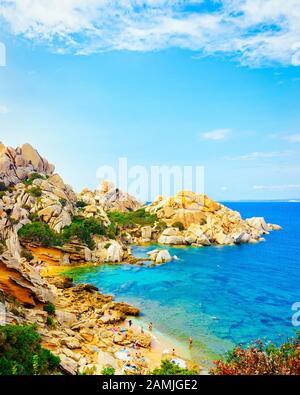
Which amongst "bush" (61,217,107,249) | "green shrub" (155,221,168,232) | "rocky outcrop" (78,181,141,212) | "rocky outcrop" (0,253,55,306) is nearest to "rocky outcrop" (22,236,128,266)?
"bush" (61,217,107,249)

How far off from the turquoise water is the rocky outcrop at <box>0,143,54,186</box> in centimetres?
2230

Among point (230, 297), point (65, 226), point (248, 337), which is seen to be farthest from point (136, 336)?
point (65, 226)

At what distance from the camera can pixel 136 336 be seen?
2034 centimetres

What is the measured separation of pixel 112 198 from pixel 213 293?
60.3 m

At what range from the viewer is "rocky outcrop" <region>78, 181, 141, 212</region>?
83250 mm

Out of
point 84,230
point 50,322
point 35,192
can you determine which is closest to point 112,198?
point 35,192

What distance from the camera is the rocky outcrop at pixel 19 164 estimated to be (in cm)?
4921

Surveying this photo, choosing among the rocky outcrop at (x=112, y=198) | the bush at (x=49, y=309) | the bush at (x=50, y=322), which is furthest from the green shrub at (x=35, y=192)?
the bush at (x=50, y=322)

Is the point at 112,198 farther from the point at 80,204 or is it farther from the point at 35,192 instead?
the point at 35,192

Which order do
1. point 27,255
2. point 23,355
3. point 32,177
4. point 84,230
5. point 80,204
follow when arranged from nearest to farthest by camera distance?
point 23,355 → point 27,255 → point 84,230 → point 32,177 → point 80,204

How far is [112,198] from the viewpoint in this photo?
289ft

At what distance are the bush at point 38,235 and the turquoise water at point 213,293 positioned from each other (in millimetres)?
5964

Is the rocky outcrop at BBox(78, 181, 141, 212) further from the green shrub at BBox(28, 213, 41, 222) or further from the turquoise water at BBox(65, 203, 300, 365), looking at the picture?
the green shrub at BBox(28, 213, 41, 222)
